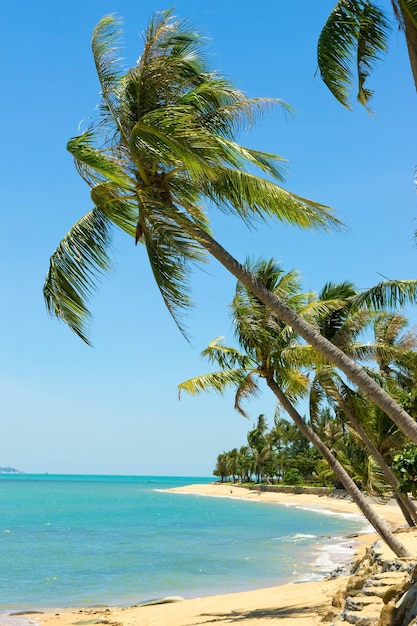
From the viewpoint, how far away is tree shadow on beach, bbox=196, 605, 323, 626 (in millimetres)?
11489

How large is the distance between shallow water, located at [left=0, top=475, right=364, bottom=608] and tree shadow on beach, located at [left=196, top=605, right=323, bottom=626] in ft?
18.1

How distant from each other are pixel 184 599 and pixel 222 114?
13.2 meters

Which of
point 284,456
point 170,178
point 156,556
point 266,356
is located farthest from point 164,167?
point 284,456

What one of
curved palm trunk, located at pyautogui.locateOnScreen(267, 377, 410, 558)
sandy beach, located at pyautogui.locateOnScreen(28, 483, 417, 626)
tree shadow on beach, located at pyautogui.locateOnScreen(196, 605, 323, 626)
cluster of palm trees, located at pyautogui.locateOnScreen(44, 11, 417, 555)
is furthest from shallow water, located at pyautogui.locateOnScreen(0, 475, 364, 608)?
cluster of palm trees, located at pyautogui.locateOnScreen(44, 11, 417, 555)

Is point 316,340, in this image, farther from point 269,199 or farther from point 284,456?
point 284,456

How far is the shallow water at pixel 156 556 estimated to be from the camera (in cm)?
1945

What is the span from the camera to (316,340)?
7934 millimetres

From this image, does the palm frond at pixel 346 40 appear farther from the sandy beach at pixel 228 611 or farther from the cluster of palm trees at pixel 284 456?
the cluster of palm trees at pixel 284 456

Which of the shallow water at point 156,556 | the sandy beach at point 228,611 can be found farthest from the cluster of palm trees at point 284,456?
the sandy beach at point 228,611

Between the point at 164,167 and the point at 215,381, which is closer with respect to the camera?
the point at 164,167

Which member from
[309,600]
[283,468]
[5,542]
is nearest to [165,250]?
[309,600]

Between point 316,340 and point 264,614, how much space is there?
22.0ft

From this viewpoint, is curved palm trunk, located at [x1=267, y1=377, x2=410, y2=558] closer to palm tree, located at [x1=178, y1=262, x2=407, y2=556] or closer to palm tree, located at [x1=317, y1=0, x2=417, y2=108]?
palm tree, located at [x1=178, y1=262, x2=407, y2=556]

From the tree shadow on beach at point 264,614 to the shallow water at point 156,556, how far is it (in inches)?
217
